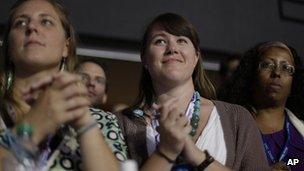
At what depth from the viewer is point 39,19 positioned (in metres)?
2.04

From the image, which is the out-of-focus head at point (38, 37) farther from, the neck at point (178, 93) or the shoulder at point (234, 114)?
the shoulder at point (234, 114)

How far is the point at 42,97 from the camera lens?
63.7 inches

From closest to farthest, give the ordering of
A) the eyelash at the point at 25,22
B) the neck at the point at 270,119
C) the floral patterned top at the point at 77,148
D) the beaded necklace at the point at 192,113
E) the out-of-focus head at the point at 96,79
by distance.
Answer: the floral patterned top at the point at 77,148
the eyelash at the point at 25,22
the beaded necklace at the point at 192,113
the neck at the point at 270,119
the out-of-focus head at the point at 96,79

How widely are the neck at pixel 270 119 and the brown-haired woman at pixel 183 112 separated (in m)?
0.47

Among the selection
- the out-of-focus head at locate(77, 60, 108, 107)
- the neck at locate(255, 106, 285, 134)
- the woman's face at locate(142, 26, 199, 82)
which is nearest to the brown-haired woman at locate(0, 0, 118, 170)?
the woman's face at locate(142, 26, 199, 82)

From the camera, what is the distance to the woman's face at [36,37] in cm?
194

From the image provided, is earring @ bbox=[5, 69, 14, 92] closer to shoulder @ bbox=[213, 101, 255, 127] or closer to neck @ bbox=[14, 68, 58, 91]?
neck @ bbox=[14, 68, 58, 91]

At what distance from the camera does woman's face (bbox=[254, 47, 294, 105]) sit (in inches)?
107

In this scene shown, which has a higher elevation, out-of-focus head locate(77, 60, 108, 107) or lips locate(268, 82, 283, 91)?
lips locate(268, 82, 283, 91)

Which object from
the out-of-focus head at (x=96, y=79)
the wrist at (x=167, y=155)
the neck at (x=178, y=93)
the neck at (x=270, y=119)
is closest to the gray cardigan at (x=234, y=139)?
the neck at (x=178, y=93)

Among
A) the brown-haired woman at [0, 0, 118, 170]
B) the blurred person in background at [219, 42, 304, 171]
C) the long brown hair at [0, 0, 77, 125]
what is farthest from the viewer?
the blurred person in background at [219, 42, 304, 171]

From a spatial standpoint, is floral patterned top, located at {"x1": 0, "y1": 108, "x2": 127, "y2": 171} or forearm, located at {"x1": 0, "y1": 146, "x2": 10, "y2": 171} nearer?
forearm, located at {"x1": 0, "y1": 146, "x2": 10, "y2": 171}

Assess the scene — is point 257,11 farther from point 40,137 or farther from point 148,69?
point 40,137

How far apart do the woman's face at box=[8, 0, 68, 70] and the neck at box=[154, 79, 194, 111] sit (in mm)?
389
